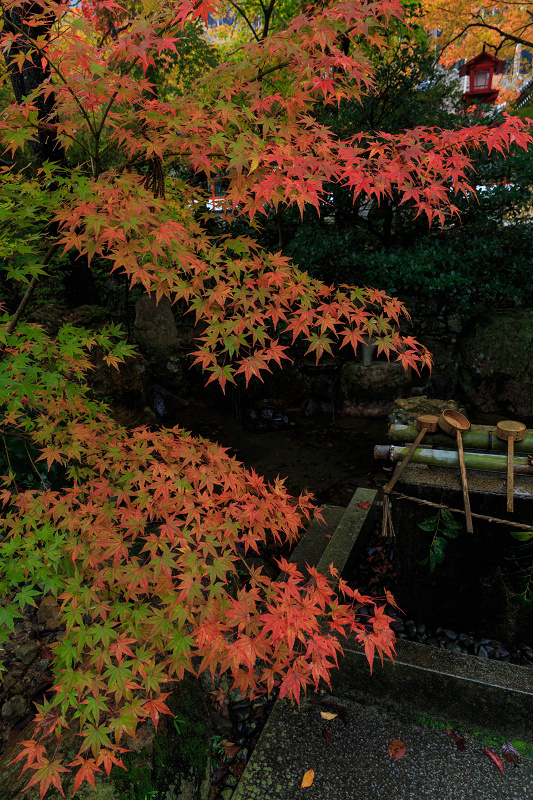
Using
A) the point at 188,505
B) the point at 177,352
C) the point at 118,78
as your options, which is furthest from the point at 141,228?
the point at 177,352

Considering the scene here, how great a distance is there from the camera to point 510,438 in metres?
2.99

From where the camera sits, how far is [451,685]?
8.61 ft

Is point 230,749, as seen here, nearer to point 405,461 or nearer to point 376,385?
point 405,461

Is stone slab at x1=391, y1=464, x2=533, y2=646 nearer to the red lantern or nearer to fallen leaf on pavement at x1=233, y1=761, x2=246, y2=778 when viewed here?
fallen leaf on pavement at x1=233, y1=761, x2=246, y2=778

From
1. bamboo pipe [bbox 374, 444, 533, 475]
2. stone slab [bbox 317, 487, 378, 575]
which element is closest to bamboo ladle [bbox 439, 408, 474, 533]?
bamboo pipe [bbox 374, 444, 533, 475]

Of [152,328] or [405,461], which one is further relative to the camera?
[152,328]

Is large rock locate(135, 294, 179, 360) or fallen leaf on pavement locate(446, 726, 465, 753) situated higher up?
large rock locate(135, 294, 179, 360)

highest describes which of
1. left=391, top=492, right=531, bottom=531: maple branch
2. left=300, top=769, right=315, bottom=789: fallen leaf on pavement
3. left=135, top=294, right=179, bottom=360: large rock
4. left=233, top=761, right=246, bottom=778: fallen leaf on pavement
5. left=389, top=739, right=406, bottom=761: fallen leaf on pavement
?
left=135, top=294, right=179, bottom=360: large rock

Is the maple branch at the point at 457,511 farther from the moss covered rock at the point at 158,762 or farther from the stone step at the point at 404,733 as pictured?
the moss covered rock at the point at 158,762

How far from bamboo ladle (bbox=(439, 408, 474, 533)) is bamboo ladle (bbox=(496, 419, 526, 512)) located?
0.22 meters

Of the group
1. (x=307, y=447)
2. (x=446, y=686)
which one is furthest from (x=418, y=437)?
(x=307, y=447)

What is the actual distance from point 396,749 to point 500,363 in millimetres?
7106

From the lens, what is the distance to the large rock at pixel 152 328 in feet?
28.8

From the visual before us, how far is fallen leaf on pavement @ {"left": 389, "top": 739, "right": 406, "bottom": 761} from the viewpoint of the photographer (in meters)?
2.48
